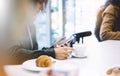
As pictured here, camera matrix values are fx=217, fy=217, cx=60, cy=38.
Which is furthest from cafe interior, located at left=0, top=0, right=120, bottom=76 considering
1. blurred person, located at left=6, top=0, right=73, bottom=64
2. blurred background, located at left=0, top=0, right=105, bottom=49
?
blurred background, located at left=0, top=0, right=105, bottom=49

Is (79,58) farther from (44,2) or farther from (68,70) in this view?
(68,70)

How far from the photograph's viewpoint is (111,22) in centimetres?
203

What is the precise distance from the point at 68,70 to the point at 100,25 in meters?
1.66

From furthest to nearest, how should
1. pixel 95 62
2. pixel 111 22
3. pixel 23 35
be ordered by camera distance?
pixel 111 22, pixel 95 62, pixel 23 35

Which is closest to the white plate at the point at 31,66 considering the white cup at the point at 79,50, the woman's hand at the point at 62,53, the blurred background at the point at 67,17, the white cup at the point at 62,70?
the woman's hand at the point at 62,53

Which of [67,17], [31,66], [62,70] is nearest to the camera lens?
[62,70]

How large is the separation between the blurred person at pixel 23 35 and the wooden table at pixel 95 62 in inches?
1.9

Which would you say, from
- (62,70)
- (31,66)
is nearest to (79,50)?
(31,66)

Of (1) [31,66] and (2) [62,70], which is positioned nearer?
(2) [62,70]

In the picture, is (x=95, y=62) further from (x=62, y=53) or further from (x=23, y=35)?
(x=23, y=35)

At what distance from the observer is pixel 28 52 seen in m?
1.10

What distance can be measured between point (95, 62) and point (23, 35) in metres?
0.48

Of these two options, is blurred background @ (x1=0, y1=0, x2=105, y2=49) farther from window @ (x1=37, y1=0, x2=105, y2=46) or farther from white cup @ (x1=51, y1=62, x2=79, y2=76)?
white cup @ (x1=51, y1=62, x2=79, y2=76)

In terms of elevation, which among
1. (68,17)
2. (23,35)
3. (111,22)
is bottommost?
(68,17)
